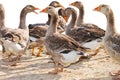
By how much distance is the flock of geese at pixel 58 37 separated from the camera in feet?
30.2

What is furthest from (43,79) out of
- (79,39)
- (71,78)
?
(79,39)

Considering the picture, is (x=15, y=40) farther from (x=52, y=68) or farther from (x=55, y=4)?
(x=55, y=4)

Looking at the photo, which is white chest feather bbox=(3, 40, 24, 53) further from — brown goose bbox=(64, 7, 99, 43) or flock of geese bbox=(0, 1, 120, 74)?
brown goose bbox=(64, 7, 99, 43)

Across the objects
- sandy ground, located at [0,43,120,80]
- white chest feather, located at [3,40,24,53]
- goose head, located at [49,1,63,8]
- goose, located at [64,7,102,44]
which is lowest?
sandy ground, located at [0,43,120,80]

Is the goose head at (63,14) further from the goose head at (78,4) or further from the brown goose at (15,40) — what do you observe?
the brown goose at (15,40)

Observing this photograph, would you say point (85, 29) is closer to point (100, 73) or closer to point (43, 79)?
point (100, 73)

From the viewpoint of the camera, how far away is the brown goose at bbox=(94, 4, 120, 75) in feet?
29.8

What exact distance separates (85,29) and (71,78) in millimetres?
2360

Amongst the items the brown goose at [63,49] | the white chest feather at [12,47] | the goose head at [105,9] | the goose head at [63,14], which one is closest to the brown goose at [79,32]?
the goose head at [63,14]

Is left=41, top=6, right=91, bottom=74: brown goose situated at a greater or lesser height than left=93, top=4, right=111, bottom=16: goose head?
lesser

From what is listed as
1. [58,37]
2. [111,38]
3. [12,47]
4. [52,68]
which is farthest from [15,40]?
[111,38]

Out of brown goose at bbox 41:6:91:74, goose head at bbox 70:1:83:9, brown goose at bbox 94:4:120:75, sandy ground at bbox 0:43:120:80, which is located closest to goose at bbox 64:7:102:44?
sandy ground at bbox 0:43:120:80

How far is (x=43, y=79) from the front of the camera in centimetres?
925

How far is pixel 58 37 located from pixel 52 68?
1162 millimetres
